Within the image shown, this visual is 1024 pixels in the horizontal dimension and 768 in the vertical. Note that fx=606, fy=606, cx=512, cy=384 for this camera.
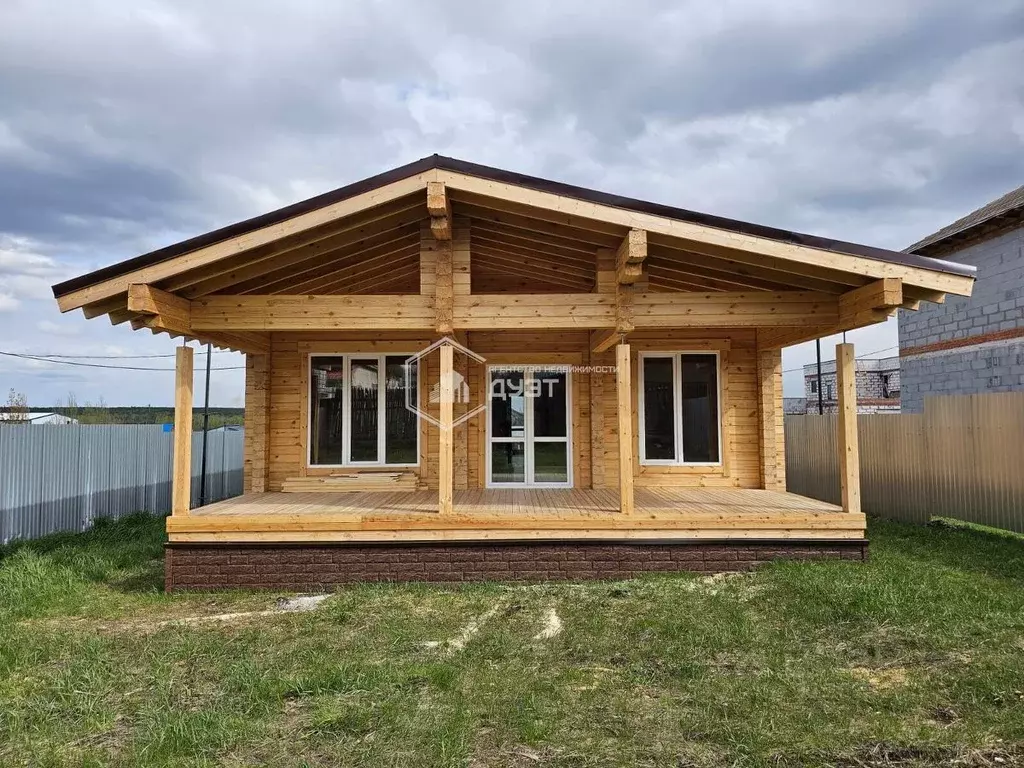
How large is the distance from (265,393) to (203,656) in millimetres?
4610

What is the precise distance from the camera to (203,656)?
4.19 m

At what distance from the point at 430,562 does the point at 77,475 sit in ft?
21.4

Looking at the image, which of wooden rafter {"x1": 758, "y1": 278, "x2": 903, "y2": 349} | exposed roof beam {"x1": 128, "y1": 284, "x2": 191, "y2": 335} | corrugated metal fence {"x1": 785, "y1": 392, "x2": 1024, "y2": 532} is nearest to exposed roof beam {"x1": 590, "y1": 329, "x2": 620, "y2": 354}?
wooden rafter {"x1": 758, "y1": 278, "x2": 903, "y2": 349}

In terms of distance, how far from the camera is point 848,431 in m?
6.19

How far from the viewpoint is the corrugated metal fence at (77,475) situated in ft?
26.5

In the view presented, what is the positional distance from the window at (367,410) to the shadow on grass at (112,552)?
240 cm

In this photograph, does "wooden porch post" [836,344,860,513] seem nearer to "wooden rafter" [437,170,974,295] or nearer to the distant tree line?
"wooden rafter" [437,170,974,295]

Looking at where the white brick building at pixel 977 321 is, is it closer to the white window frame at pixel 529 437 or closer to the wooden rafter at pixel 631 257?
the white window frame at pixel 529 437

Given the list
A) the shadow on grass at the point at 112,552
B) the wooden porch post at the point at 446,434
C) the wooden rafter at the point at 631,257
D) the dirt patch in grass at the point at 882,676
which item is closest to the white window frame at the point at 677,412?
the wooden rafter at the point at 631,257

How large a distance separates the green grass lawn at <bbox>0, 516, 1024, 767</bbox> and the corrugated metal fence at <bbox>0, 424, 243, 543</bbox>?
8.69 feet

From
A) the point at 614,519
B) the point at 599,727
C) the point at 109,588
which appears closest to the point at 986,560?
the point at 614,519

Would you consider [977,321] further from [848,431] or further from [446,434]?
[446,434]

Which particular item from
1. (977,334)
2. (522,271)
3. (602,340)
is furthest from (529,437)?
(977,334)

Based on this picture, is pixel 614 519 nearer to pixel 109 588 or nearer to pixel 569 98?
pixel 109 588
